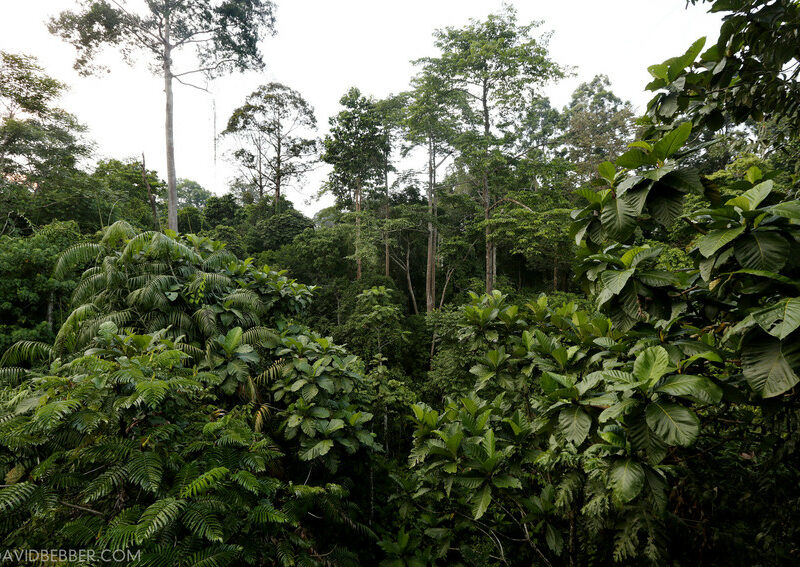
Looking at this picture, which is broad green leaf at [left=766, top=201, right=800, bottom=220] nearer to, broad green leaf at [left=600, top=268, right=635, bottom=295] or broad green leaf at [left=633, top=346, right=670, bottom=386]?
broad green leaf at [left=600, top=268, right=635, bottom=295]

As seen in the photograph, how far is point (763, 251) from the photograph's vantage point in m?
1.06

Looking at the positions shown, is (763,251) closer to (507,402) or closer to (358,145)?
(507,402)

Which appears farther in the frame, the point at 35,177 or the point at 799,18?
the point at 35,177

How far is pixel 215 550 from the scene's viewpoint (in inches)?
45.8

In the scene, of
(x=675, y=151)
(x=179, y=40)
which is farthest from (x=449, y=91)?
(x=675, y=151)

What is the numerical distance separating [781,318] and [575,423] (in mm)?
818

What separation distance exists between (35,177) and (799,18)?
14.0 m

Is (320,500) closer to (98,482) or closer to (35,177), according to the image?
(98,482)

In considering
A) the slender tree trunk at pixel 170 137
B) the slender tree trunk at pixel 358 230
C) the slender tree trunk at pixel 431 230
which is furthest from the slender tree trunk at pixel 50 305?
the slender tree trunk at pixel 431 230

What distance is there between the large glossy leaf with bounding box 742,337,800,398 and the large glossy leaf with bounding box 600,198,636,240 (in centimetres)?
54

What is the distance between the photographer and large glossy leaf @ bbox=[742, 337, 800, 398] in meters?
0.98

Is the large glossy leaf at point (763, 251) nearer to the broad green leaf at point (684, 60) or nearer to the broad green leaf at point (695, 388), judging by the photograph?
the broad green leaf at point (695, 388)

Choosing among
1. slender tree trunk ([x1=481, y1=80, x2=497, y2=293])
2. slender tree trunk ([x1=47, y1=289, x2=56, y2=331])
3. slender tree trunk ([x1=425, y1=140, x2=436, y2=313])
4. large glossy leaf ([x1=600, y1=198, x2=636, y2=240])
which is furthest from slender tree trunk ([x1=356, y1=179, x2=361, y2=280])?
large glossy leaf ([x1=600, y1=198, x2=636, y2=240])

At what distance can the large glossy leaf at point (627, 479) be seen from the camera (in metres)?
1.23
